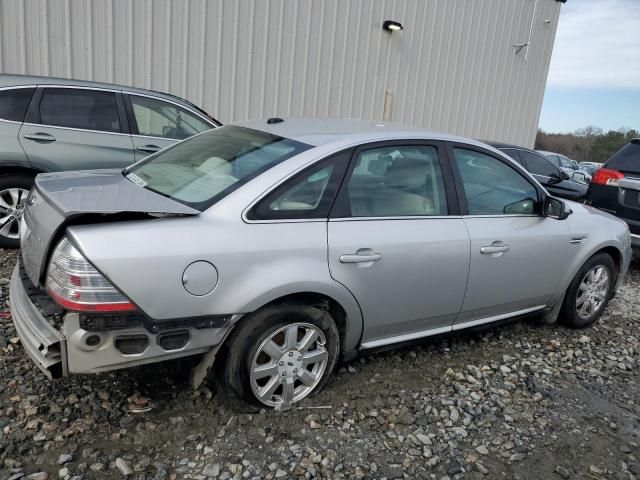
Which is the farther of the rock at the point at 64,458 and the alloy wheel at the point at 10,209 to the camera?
the alloy wheel at the point at 10,209

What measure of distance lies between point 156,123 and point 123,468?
3.89 m

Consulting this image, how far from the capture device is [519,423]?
2971mm

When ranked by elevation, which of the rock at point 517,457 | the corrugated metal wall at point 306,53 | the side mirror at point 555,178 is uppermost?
the corrugated metal wall at point 306,53

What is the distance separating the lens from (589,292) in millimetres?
4258

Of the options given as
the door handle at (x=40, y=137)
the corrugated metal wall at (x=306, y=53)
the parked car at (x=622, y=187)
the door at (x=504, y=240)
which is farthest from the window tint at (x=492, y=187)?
the corrugated metal wall at (x=306, y=53)

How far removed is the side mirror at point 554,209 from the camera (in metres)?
3.71

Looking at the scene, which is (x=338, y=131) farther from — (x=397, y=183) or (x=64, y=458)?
(x=64, y=458)

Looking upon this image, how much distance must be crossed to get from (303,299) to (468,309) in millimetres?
1277

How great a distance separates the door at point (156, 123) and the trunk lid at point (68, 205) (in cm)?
238

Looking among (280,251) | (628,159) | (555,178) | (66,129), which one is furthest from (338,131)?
(555,178)

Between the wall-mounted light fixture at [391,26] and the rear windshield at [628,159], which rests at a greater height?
the wall-mounted light fixture at [391,26]

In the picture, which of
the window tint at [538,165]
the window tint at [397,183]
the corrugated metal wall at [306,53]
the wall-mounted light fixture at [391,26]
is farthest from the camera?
the wall-mounted light fixture at [391,26]

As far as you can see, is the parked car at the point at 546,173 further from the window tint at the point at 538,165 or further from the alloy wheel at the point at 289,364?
the alloy wheel at the point at 289,364

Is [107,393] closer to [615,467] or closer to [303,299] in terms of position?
[303,299]
